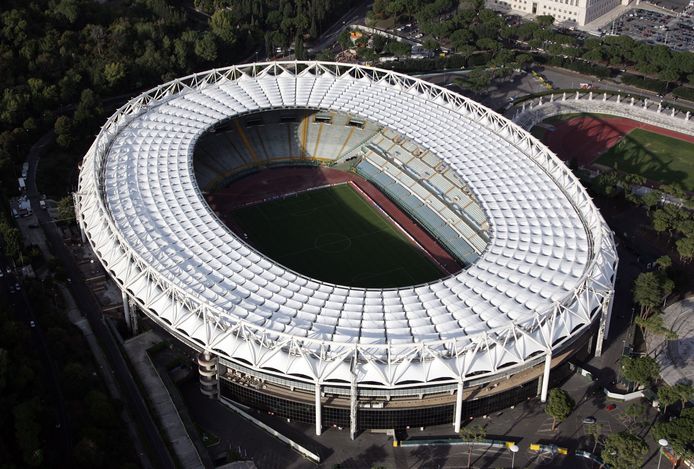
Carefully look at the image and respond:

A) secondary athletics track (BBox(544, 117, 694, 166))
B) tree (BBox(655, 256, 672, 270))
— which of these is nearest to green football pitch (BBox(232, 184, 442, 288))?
tree (BBox(655, 256, 672, 270))

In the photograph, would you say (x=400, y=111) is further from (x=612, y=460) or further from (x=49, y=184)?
(x=612, y=460)

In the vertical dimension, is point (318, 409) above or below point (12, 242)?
below

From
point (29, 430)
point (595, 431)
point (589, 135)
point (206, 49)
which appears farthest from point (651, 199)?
point (206, 49)

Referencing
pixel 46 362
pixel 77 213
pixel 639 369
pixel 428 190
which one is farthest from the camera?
pixel 428 190

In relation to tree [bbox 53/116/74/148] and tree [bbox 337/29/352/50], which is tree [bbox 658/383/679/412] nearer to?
tree [bbox 53/116/74/148]

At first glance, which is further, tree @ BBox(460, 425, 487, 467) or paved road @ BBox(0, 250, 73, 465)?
tree @ BBox(460, 425, 487, 467)

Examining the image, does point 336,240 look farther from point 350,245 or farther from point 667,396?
point 667,396

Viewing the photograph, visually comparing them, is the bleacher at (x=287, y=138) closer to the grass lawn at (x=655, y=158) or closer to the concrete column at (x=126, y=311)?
the concrete column at (x=126, y=311)
